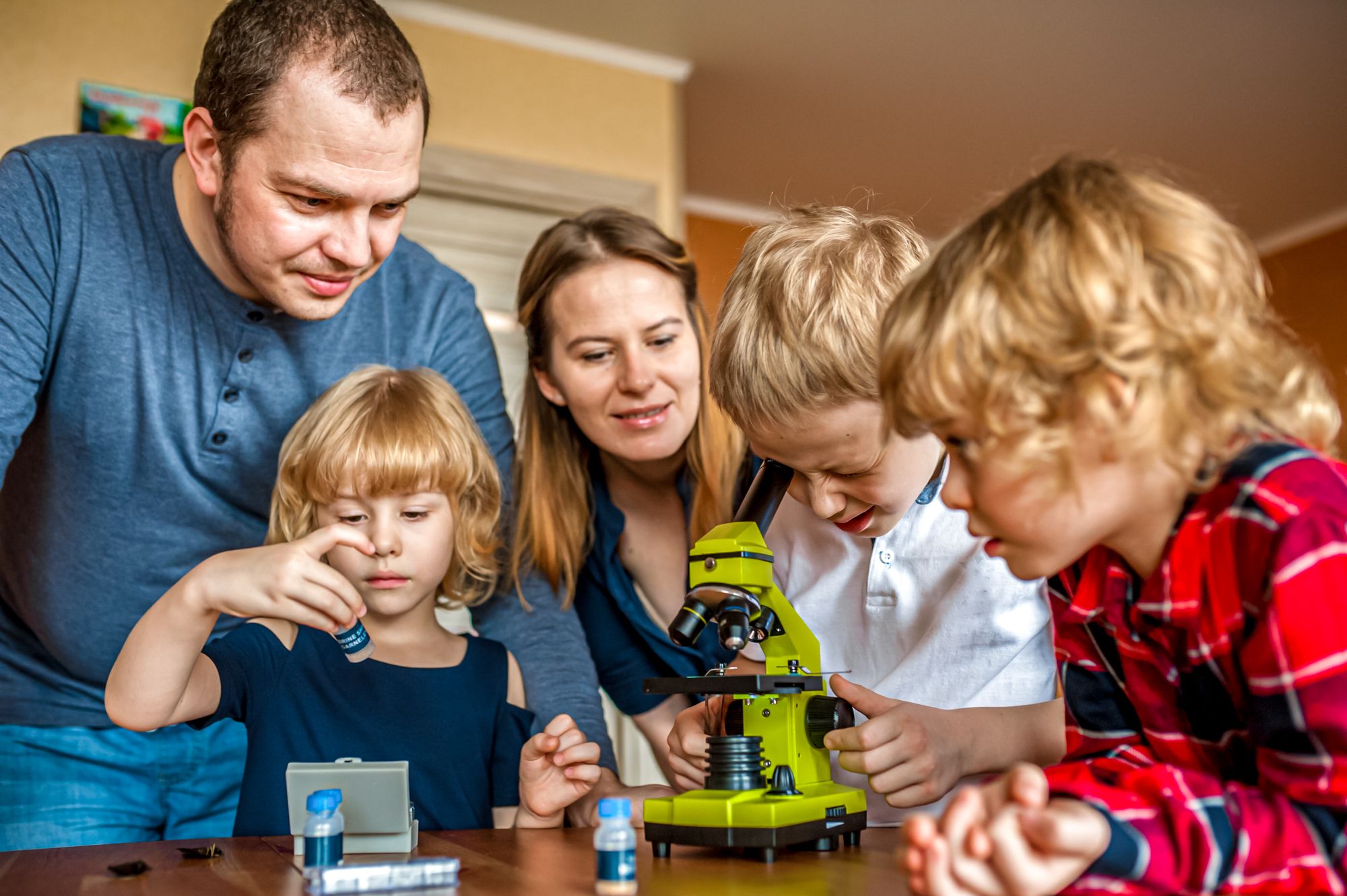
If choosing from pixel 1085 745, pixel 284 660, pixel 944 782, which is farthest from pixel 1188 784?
pixel 284 660

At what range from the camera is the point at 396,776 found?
124 cm

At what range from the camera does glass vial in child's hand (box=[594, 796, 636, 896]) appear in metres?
0.97

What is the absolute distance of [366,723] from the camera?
5.61 ft

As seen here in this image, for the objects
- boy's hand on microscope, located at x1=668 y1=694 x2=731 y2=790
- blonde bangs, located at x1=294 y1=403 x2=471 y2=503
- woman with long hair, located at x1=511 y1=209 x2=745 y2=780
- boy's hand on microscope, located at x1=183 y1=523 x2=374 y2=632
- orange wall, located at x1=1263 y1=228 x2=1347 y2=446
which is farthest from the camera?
orange wall, located at x1=1263 y1=228 x2=1347 y2=446

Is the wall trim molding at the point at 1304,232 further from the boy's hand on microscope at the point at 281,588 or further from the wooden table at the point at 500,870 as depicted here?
the boy's hand on microscope at the point at 281,588

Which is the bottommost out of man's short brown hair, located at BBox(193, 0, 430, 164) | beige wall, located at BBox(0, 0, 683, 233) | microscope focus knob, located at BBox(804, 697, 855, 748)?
microscope focus knob, located at BBox(804, 697, 855, 748)

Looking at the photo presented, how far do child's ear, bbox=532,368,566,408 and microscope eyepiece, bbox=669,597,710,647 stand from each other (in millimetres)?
890

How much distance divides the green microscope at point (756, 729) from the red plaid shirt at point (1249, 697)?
0.32 meters

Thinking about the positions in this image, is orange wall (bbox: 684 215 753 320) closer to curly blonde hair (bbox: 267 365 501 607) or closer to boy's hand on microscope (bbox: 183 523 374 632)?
curly blonde hair (bbox: 267 365 501 607)

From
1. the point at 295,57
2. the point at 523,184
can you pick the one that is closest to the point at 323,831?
the point at 295,57

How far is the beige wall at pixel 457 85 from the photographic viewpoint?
3318 mm

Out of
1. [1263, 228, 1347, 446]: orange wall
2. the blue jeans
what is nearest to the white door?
the blue jeans

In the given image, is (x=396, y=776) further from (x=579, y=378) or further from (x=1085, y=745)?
(x=579, y=378)

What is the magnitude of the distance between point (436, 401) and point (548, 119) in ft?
8.80
